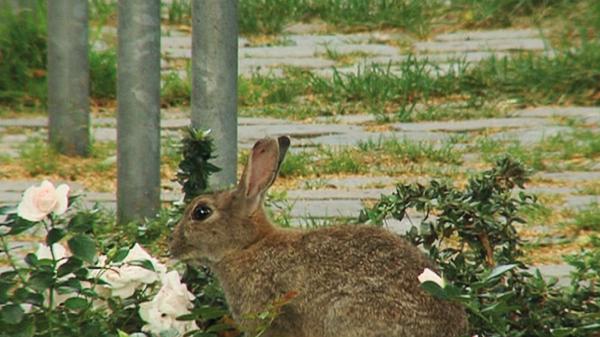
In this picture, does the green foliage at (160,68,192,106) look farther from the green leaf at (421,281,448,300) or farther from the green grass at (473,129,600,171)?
the green leaf at (421,281,448,300)

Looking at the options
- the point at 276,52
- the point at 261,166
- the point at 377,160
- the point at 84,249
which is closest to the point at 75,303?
the point at 84,249

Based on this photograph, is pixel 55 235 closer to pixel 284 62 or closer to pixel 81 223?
pixel 81 223

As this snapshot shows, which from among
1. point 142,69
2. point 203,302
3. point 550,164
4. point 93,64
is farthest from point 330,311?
point 93,64

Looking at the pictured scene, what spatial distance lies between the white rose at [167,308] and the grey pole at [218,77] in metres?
1.20

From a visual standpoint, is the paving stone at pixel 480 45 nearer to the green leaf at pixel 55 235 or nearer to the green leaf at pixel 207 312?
the green leaf at pixel 207 312

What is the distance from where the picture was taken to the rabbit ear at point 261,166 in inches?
213

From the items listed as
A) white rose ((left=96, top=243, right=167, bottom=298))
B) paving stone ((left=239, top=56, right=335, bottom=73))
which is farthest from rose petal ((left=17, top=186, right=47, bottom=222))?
paving stone ((left=239, top=56, right=335, bottom=73))

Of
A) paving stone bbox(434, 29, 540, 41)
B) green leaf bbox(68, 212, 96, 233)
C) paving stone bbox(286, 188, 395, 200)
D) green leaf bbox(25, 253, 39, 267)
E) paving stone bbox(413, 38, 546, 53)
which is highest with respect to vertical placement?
paving stone bbox(434, 29, 540, 41)

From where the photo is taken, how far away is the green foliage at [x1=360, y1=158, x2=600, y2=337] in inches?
209

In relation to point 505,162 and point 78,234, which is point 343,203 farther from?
point 78,234

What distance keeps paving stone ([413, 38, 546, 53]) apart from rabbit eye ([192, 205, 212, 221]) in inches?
196

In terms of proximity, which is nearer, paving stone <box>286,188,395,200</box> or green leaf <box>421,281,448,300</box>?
green leaf <box>421,281,448,300</box>

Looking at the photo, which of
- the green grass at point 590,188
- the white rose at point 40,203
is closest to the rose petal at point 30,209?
the white rose at point 40,203

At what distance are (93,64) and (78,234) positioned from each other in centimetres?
463
